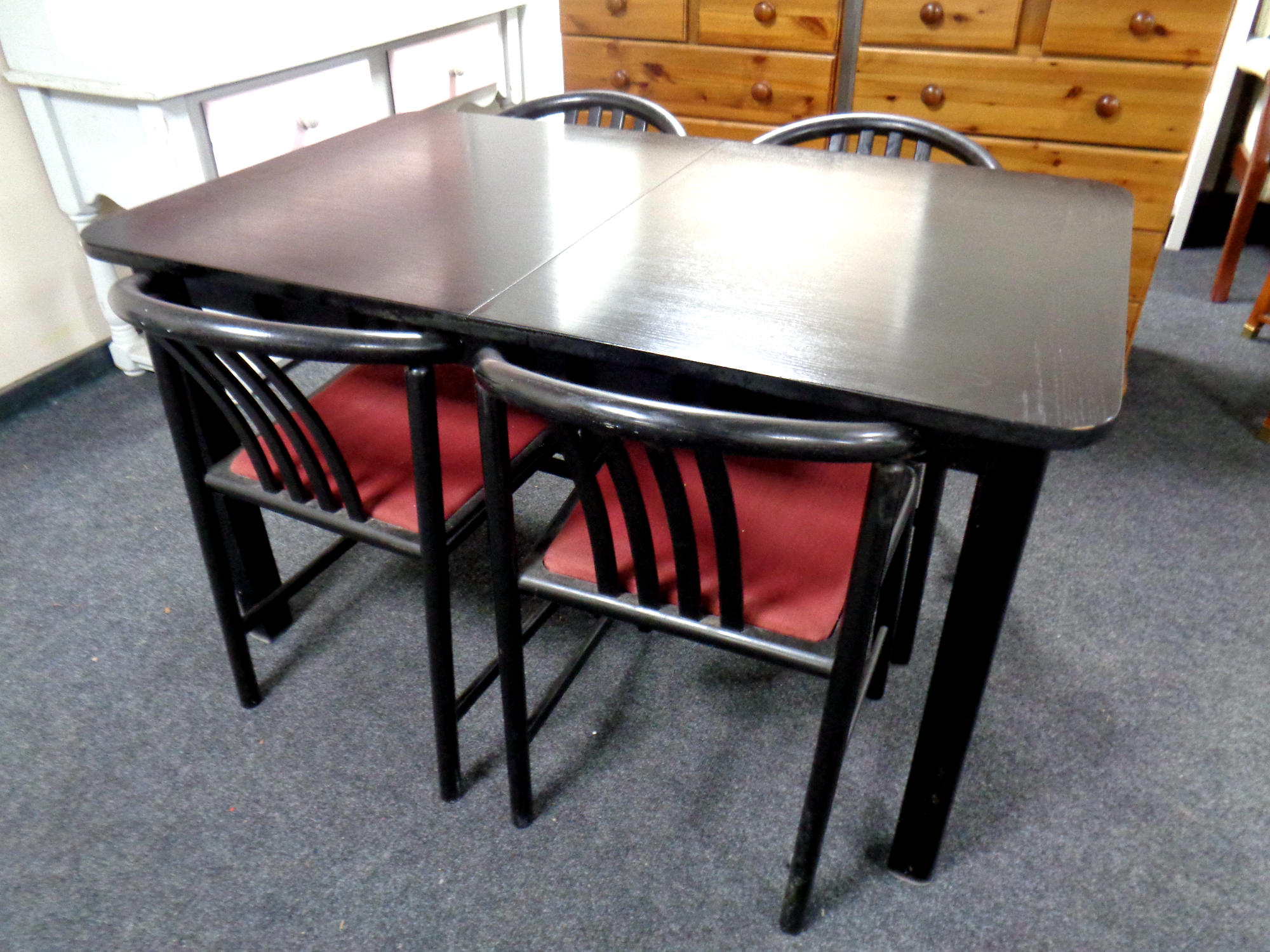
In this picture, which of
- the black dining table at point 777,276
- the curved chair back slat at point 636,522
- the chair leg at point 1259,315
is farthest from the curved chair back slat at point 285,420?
the chair leg at point 1259,315

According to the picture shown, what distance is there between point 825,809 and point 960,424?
49 cm

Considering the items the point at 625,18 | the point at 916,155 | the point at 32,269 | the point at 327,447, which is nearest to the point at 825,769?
the point at 327,447

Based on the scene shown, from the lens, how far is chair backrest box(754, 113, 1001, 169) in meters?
1.61

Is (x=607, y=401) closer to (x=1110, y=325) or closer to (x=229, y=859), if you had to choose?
(x=1110, y=325)

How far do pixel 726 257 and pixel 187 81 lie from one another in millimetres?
1354

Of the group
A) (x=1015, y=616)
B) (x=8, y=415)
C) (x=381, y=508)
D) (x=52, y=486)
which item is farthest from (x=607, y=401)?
(x=8, y=415)

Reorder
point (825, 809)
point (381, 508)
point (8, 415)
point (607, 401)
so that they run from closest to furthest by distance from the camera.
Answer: point (607, 401), point (825, 809), point (381, 508), point (8, 415)

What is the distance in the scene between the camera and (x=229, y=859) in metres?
1.26

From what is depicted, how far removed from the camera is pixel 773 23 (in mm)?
2264

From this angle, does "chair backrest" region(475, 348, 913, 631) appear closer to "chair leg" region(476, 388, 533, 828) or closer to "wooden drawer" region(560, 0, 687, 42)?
"chair leg" region(476, 388, 533, 828)

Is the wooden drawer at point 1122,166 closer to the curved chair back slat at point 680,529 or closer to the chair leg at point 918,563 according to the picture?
the chair leg at point 918,563

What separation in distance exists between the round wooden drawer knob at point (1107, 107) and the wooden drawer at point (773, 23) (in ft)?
2.04

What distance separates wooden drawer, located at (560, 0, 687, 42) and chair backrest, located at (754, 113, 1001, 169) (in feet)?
2.68

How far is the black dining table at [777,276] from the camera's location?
35.4 inches
